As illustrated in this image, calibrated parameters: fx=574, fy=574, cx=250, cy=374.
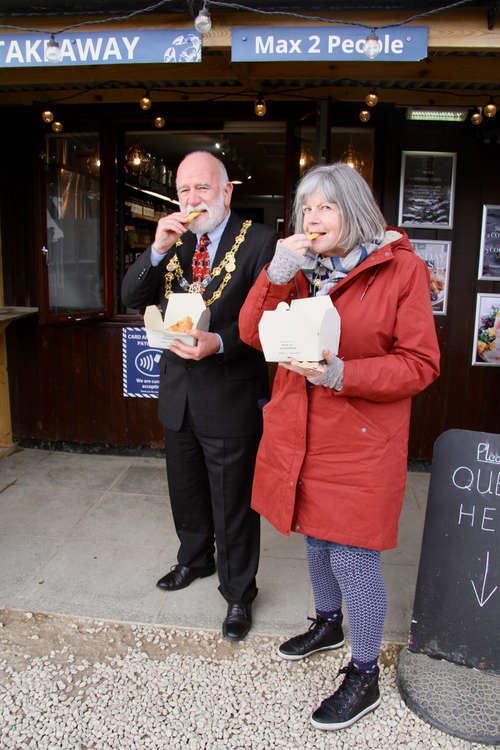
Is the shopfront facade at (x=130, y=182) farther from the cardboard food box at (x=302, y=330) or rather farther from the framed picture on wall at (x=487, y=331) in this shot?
the cardboard food box at (x=302, y=330)

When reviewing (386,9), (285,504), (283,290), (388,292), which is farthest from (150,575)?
(386,9)

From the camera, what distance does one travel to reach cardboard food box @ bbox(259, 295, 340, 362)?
1723mm

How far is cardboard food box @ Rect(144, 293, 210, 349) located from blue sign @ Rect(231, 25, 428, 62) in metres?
1.23

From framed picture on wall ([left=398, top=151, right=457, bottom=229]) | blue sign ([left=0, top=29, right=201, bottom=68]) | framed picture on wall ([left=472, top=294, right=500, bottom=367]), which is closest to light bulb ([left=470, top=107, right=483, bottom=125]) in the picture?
framed picture on wall ([left=398, top=151, right=457, bottom=229])

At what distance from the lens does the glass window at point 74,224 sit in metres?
4.07

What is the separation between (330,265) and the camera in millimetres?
1980

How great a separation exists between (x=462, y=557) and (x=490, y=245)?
8.89 feet

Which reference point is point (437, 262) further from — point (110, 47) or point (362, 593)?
point (362, 593)

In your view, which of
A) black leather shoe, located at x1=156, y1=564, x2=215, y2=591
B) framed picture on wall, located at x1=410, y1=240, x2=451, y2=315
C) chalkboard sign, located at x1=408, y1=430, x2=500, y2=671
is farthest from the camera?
framed picture on wall, located at x1=410, y1=240, x2=451, y2=315

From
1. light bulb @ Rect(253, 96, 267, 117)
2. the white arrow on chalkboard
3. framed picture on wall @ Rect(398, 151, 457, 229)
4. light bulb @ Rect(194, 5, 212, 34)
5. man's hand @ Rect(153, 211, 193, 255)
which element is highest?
light bulb @ Rect(253, 96, 267, 117)

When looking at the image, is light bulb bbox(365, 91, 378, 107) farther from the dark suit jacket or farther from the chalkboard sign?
the chalkboard sign

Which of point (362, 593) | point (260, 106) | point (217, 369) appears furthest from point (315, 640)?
point (260, 106)

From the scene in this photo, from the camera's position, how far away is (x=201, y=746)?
197 centimetres

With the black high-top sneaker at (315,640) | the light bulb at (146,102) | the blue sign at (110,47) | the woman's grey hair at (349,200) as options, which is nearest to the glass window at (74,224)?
the light bulb at (146,102)
